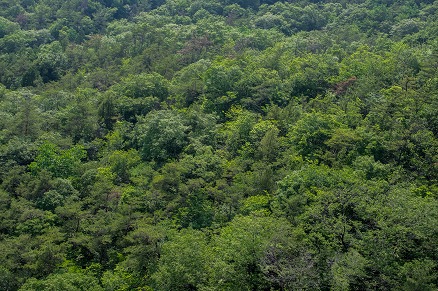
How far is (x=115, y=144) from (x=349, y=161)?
62.6ft

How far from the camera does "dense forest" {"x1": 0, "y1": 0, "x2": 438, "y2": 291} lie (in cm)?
2189

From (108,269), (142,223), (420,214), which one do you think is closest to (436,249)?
(420,214)

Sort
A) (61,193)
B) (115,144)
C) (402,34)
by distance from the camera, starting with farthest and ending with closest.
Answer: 1. (402,34)
2. (115,144)
3. (61,193)

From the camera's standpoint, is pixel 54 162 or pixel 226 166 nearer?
pixel 226 166

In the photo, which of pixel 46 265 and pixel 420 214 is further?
pixel 46 265

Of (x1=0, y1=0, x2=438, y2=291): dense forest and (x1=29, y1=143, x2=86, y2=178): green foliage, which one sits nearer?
(x1=0, y1=0, x2=438, y2=291): dense forest

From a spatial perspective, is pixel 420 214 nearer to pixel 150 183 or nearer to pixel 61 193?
pixel 150 183

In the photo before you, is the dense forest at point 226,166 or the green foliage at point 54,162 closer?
the dense forest at point 226,166

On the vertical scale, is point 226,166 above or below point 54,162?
above

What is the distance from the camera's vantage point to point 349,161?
2923cm

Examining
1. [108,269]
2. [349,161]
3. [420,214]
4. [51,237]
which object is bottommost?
[108,269]

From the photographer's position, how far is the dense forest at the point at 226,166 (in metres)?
21.9

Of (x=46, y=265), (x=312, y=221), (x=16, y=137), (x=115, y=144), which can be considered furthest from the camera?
(x=115, y=144)

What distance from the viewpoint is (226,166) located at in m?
32.2
